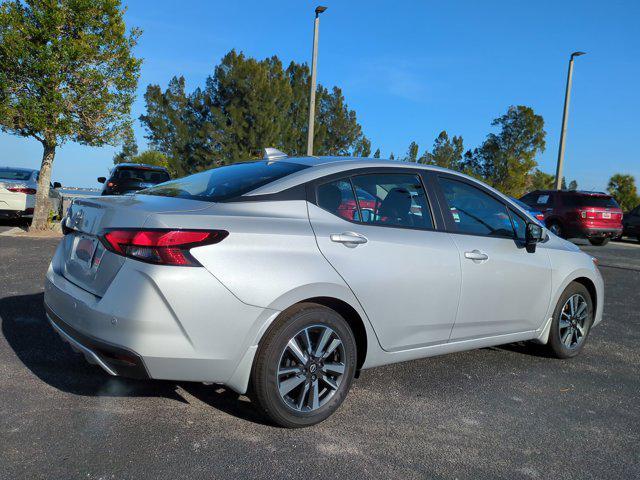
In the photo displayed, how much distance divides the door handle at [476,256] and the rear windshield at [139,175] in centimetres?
1034

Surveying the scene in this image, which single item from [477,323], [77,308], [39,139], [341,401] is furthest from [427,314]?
[39,139]

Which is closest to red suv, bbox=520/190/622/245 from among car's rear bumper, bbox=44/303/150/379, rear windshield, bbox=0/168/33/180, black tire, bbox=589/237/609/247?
black tire, bbox=589/237/609/247

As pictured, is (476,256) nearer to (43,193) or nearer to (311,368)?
(311,368)

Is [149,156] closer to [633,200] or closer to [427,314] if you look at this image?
[633,200]

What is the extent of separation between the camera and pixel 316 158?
12.7 ft

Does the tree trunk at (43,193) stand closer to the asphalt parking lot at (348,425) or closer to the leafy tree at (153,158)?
the asphalt parking lot at (348,425)

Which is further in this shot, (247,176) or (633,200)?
(633,200)

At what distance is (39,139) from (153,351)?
10.5 metres

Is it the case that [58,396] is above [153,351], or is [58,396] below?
below

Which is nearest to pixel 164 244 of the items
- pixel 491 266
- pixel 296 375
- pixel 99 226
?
pixel 99 226

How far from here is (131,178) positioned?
12852 mm

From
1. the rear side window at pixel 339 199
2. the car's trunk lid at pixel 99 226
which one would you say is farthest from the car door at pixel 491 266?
the car's trunk lid at pixel 99 226

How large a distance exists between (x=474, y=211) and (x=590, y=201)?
13392 millimetres

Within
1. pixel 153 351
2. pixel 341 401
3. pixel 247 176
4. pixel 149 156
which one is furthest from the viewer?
pixel 149 156
